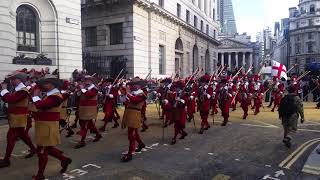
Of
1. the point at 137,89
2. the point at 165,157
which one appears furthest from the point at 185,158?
the point at 137,89

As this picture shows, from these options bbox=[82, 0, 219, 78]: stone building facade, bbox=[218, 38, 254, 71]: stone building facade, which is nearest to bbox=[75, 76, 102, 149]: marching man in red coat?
bbox=[82, 0, 219, 78]: stone building facade

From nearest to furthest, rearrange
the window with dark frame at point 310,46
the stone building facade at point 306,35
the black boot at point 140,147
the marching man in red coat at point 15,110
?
Result: the marching man in red coat at point 15,110 < the black boot at point 140,147 < the stone building facade at point 306,35 < the window with dark frame at point 310,46

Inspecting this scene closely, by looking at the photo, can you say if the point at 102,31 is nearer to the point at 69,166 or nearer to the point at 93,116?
the point at 93,116

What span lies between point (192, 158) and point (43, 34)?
46.0ft

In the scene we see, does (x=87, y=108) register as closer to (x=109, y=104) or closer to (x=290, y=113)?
(x=109, y=104)

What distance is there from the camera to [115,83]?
574 inches

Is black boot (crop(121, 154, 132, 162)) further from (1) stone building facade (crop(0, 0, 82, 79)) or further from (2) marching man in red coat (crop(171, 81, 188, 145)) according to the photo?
(1) stone building facade (crop(0, 0, 82, 79))

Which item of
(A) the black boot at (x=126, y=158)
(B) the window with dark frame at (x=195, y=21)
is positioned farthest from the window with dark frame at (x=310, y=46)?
(A) the black boot at (x=126, y=158)

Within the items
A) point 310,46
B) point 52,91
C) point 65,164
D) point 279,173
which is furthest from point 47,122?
point 310,46

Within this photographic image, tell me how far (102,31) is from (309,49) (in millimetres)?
78422

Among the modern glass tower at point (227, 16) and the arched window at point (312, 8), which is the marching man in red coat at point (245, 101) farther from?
the modern glass tower at point (227, 16)

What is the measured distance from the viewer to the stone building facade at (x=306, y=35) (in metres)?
92.1

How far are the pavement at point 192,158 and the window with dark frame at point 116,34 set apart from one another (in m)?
16.0

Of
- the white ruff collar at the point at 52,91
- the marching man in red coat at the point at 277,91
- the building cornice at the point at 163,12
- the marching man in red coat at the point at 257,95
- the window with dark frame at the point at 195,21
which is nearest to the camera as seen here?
the white ruff collar at the point at 52,91
